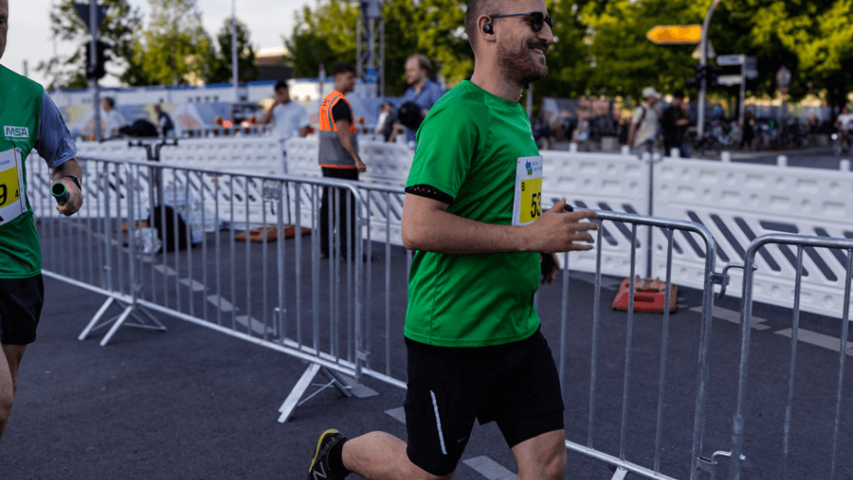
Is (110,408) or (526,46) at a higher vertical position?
(526,46)

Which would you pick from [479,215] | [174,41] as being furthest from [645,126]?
[174,41]

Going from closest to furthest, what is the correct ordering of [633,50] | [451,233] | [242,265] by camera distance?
[451,233], [242,265], [633,50]

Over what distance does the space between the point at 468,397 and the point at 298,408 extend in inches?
99.2

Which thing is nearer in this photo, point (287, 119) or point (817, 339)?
point (817, 339)

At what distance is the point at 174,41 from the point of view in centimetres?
5272

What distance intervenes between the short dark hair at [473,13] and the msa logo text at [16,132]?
1741mm

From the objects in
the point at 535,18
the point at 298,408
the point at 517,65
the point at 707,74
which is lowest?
the point at 298,408

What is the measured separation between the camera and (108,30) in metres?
61.1

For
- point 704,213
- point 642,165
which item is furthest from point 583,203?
point 704,213

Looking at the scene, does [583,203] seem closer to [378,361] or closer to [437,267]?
[378,361]

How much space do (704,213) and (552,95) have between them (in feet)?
123

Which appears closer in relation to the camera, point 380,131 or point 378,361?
point 378,361

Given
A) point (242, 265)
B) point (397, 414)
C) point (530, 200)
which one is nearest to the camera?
point (530, 200)

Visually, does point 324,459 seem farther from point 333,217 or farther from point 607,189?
point 607,189
